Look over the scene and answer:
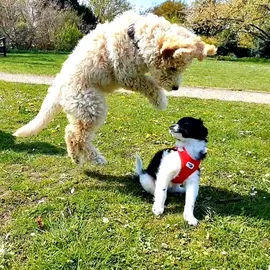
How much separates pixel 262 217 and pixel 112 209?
1420 mm

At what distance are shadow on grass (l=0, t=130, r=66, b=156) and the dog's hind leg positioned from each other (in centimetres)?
98

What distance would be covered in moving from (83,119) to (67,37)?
28.7 m

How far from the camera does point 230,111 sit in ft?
28.2

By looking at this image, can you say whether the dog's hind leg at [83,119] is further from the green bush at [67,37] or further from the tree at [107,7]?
the tree at [107,7]

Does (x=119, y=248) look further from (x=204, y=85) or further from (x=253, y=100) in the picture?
(x=204, y=85)

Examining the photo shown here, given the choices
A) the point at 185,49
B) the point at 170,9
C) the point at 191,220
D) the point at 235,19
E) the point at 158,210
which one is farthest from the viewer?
the point at 170,9

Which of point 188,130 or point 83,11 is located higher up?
point 188,130

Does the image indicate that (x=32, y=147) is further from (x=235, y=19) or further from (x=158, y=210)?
(x=235, y=19)

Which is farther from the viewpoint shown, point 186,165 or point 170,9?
point 170,9

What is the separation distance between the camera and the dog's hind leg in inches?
165

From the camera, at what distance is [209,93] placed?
40.1 feet

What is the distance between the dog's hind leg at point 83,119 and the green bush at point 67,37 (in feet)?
92.7

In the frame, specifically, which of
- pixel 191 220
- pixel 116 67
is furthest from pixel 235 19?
pixel 191 220

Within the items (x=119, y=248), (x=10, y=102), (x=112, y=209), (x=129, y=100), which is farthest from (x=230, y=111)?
(x=119, y=248)
